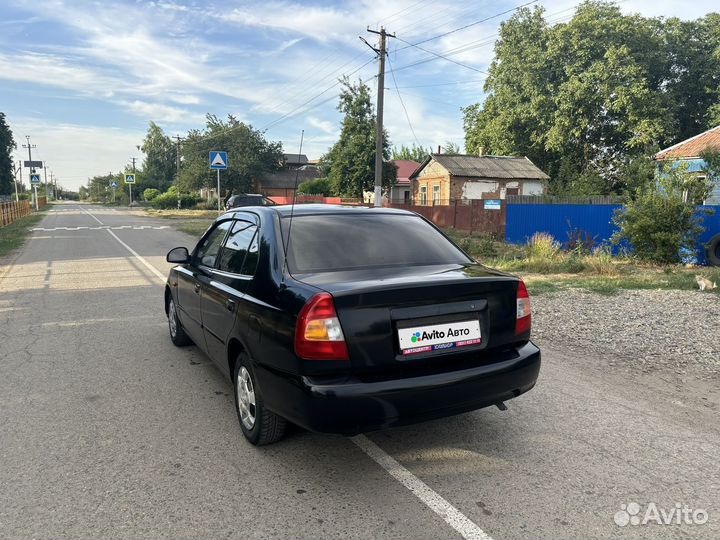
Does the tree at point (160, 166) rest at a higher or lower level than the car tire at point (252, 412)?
higher

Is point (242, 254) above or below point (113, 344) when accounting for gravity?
above

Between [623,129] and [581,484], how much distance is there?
40219 millimetres

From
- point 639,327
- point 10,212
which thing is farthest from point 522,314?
point 10,212

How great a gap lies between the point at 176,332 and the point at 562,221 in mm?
12934

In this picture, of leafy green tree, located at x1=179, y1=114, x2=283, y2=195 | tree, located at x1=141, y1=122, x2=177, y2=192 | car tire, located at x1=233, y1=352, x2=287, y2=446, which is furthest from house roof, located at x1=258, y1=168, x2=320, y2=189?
car tire, located at x1=233, y1=352, x2=287, y2=446

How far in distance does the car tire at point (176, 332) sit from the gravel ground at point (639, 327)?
3949 mm

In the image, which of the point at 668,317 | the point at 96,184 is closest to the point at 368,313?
the point at 668,317

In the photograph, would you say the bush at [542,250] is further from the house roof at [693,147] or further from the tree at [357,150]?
the tree at [357,150]

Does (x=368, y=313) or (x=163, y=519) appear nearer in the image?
(x=163, y=519)

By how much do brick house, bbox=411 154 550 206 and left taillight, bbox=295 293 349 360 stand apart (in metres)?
35.1

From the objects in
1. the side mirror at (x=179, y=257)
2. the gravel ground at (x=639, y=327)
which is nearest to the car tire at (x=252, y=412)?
the side mirror at (x=179, y=257)

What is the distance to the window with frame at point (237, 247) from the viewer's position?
3.76 meters

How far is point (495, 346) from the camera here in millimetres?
3158

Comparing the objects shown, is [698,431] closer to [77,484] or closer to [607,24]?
[77,484]
